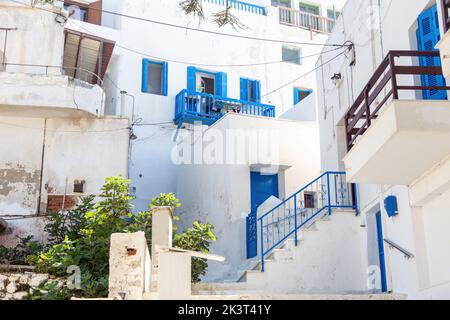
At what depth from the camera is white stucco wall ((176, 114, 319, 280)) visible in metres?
17.0

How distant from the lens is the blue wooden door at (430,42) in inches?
418

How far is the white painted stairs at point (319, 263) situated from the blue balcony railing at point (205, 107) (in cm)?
838

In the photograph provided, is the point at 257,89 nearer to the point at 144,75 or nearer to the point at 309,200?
the point at 144,75

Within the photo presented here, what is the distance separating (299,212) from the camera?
52.7ft

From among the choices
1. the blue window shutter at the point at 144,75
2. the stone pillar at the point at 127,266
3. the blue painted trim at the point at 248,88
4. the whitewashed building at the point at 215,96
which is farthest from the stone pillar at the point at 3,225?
the blue painted trim at the point at 248,88

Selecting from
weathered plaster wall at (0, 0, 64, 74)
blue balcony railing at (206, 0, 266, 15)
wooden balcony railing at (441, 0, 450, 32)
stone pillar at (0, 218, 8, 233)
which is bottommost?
stone pillar at (0, 218, 8, 233)

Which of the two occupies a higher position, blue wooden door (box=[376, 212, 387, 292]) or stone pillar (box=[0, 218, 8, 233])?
stone pillar (box=[0, 218, 8, 233])

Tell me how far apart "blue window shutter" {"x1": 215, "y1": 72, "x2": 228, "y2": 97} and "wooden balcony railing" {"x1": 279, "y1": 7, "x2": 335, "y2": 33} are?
4.46 meters

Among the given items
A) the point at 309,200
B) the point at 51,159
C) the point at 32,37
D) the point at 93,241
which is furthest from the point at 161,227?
the point at 32,37

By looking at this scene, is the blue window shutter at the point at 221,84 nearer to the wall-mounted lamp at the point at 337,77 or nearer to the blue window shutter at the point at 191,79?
the blue window shutter at the point at 191,79

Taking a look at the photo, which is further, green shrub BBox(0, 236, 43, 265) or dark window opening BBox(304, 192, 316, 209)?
dark window opening BBox(304, 192, 316, 209)

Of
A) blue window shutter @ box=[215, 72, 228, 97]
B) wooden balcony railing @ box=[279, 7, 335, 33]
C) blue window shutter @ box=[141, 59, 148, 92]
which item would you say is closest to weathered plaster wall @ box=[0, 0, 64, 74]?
blue window shutter @ box=[141, 59, 148, 92]

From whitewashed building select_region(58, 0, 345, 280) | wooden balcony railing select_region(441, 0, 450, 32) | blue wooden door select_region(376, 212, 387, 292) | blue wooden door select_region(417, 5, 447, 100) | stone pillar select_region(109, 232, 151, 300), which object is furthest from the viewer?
whitewashed building select_region(58, 0, 345, 280)

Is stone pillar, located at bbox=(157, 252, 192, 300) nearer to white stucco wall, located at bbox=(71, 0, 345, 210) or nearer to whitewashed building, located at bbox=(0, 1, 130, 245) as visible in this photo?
whitewashed building, located at bbox=(0, 1, 130, 245)
